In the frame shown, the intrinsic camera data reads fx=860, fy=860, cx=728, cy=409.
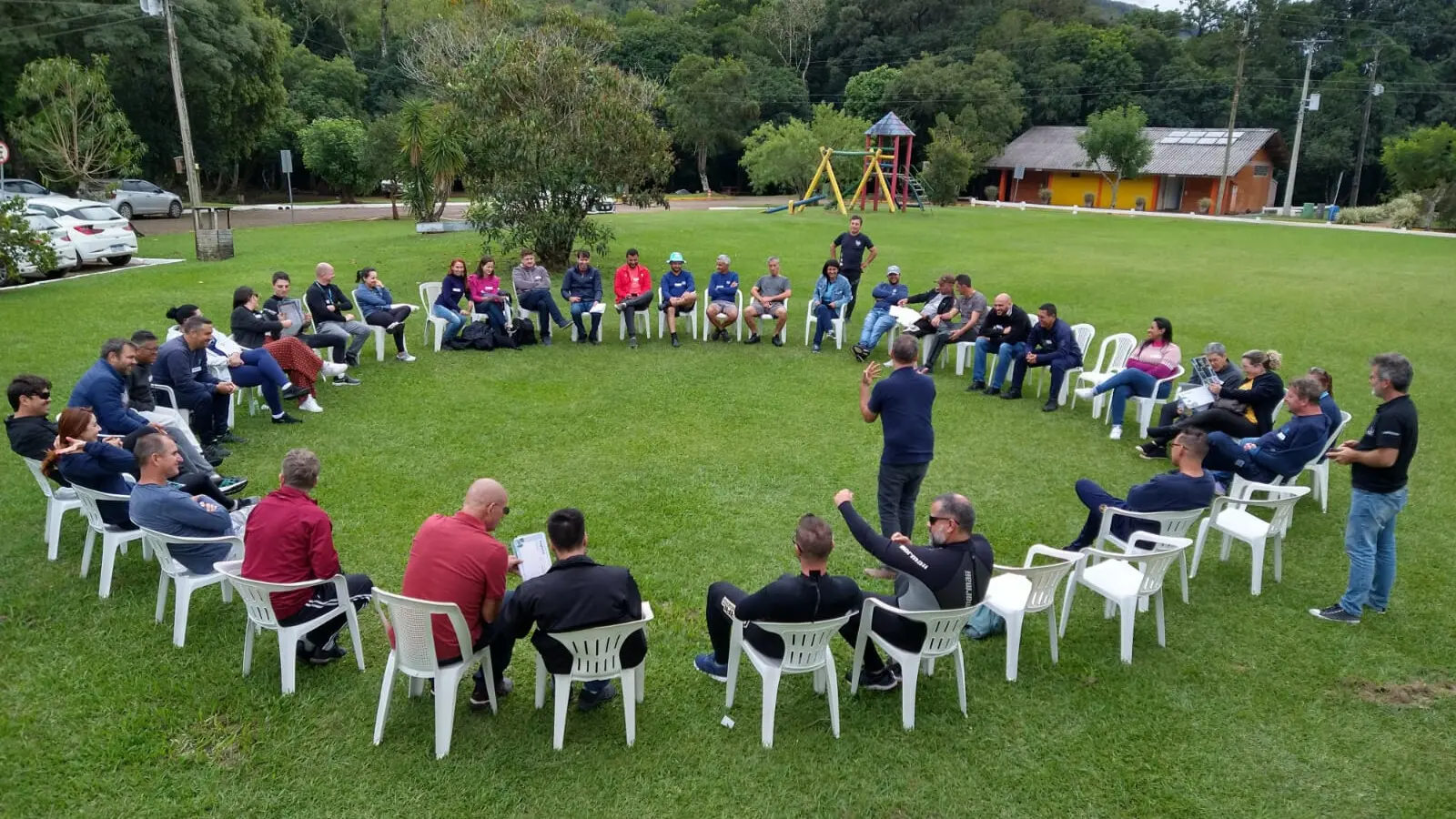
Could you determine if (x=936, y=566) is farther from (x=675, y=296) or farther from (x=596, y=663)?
(x=675, y=296)

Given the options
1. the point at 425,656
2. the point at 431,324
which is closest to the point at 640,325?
the point at 431,324

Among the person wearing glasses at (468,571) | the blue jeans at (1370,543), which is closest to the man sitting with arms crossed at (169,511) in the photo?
the person wearing glasses at (468,571)

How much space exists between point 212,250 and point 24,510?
13.7 metres

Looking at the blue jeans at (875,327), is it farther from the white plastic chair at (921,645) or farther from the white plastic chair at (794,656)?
the white plastic chair at (794,656)

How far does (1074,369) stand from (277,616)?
8.14 meters

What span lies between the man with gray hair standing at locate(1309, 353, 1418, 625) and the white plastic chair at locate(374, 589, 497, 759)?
4.91 m

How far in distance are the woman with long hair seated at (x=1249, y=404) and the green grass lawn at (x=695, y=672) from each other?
0.80m

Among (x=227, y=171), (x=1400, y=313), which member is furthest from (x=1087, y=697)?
(x=227, y=171)

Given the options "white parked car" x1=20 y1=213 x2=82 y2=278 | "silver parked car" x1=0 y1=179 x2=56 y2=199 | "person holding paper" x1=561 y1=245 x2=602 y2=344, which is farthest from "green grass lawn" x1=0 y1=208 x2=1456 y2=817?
"silver parked car" x1=0 y1=179 x2=56 y2=199

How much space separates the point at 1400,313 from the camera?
15016mm

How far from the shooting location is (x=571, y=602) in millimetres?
3689

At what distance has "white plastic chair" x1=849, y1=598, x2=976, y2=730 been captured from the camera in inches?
156

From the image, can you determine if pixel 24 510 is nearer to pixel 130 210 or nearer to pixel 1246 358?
pixel 1246 358

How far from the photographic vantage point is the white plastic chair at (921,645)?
13.0ft
